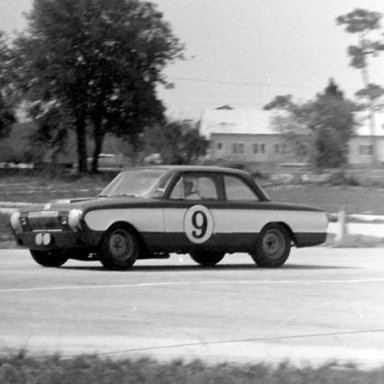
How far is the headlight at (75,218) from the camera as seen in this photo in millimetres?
14797

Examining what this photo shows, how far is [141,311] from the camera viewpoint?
1083 cm

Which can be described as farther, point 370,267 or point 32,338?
point 370,267

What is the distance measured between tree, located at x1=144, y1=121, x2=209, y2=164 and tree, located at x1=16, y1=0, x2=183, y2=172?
1796 mm

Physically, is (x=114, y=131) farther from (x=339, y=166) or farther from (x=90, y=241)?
(x=90, y=241)

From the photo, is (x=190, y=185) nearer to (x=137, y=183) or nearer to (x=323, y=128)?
(x=137, y=183)

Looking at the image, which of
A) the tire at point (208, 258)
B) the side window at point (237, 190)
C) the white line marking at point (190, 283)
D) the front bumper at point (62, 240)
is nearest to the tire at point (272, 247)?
the side window at point (237, 190)

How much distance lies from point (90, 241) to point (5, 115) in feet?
234

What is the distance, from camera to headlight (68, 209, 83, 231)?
1480cm

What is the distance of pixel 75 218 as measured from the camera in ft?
48.7

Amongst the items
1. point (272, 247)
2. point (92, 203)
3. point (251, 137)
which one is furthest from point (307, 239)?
point (251, 137)

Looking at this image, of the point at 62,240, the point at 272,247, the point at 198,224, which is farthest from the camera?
the point at 272,247

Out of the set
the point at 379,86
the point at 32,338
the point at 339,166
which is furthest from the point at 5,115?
the point at 32,338

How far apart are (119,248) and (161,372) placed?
796 centimetres

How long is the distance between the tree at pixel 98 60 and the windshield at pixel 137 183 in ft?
177
